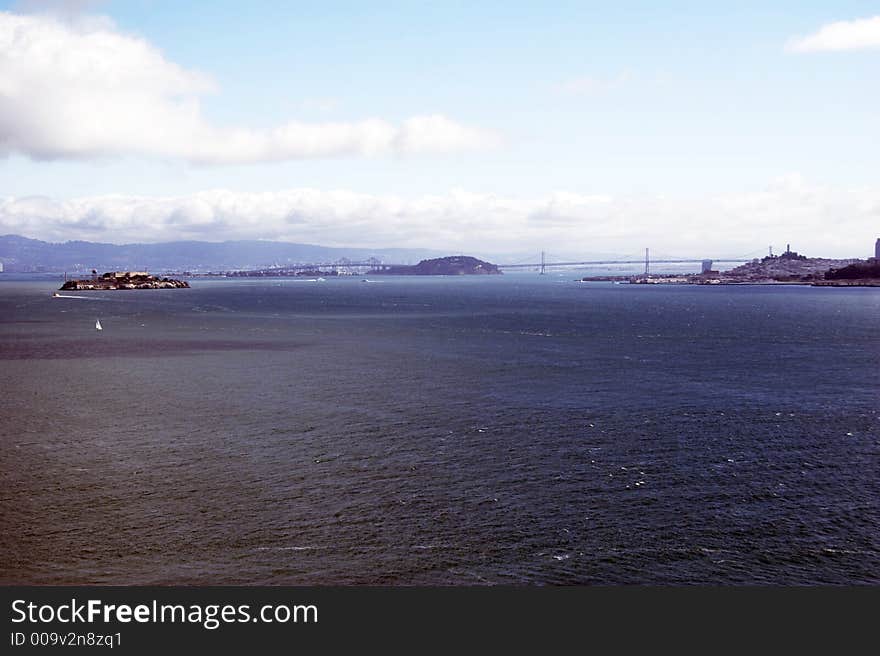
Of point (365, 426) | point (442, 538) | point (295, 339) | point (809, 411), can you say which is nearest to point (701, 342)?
point (809, 411)

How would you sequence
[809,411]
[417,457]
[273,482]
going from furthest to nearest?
[809,411]
[417,457]
[273,482]

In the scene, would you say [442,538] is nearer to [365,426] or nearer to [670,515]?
[670,515]

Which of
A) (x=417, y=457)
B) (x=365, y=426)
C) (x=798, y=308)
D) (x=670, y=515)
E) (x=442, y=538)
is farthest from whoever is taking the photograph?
(x=798, y=308)

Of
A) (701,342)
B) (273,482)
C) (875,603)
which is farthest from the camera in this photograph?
(701,342)

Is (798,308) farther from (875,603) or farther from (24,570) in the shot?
(24,570)

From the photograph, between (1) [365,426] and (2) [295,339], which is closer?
(1) [365,426]

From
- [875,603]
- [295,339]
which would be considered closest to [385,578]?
[875,603]
